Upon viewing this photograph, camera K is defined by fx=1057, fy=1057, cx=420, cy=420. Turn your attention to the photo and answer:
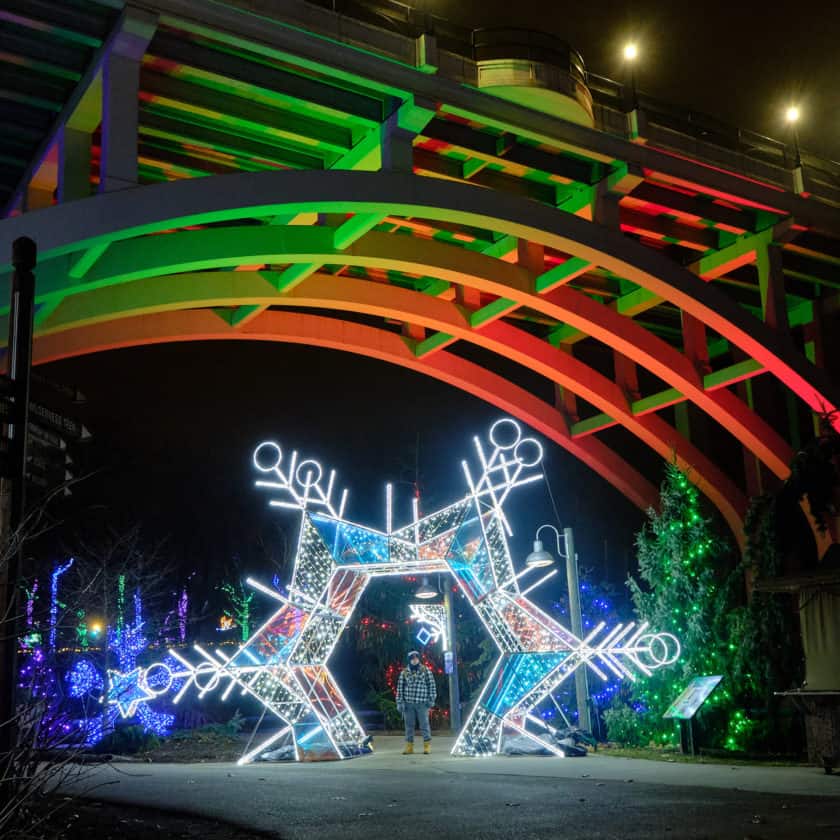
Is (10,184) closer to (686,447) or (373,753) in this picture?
(373,753)

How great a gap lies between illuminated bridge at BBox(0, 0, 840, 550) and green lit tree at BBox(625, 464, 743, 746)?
9.39 ft

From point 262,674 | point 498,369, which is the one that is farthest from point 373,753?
point 498,369

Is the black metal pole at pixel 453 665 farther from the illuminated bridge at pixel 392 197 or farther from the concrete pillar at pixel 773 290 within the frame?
the concrete pillar at pixel 773 290

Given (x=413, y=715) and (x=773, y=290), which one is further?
(x=773, y=290)

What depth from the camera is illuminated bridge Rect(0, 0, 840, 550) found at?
13.6m

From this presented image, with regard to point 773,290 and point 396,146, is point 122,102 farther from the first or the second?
point 773,290

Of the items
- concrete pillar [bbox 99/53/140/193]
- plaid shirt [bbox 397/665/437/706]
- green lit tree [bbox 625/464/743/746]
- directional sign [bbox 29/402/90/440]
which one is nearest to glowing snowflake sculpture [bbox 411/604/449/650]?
green lit tree [bbox 625/464/743/746]

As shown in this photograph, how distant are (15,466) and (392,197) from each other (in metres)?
9.69

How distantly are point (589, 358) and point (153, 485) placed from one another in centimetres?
1277

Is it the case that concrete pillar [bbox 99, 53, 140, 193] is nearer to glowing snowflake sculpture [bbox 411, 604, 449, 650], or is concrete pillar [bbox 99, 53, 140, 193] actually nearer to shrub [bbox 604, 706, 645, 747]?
shrub [bbox 604, 706, 645, 747]

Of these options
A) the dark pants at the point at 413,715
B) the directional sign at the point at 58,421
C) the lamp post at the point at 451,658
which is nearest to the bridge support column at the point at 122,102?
the directional sign at the point at 58,421

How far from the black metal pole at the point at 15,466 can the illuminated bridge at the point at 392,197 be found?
654 centimetres

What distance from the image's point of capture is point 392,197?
14836 millimetres

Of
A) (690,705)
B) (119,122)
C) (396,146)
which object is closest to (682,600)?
(690,705)
